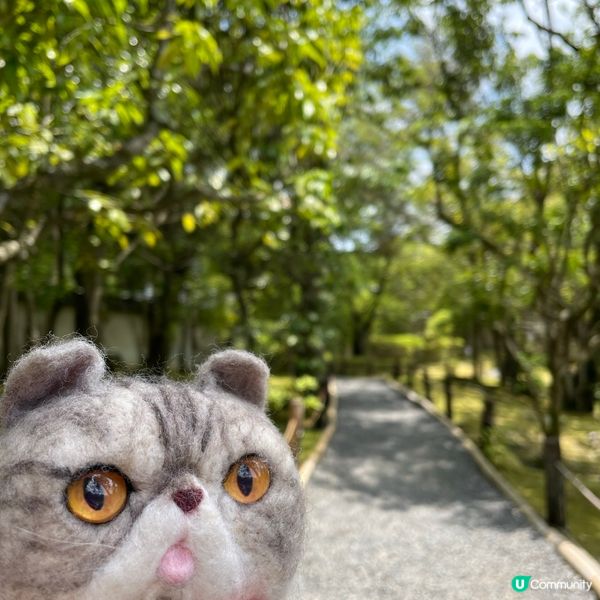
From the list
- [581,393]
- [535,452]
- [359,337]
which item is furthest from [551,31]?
[359,337]

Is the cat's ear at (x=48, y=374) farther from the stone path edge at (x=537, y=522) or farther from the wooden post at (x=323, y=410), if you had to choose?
the wooden post at (x=323, y=410)

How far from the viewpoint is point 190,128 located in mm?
7629

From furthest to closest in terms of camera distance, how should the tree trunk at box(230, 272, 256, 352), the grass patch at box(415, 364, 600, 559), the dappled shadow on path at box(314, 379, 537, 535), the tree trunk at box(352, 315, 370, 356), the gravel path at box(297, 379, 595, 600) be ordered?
the tree trunk at box(352, 315, 370, 356) < the tree trunk at box(230, 272, 256, 352) < the grass patch at box(415, 364, 600, 559) < the dappled shadow on path at box(314, 379, 537, 535) < the gravel path at box(297, 379, 595, 600)

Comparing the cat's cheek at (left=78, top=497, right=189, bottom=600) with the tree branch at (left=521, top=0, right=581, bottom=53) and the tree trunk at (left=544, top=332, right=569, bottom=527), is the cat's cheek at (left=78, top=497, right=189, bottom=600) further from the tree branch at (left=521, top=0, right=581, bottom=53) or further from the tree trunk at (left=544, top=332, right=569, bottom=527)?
the tree branch at (left=521, top=0, right=581, bottom=53)

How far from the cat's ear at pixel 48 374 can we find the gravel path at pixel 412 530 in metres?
0.95

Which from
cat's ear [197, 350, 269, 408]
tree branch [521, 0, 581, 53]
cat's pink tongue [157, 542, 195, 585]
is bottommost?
cat's pink tongue [157, 542, 195, 585]

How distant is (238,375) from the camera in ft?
6.85

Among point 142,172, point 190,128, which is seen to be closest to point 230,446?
point 142,172

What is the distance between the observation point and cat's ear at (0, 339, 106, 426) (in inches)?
66.6

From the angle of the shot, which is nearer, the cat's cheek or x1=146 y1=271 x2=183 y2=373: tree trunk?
the cat's cheek

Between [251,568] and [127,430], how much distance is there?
572 mm

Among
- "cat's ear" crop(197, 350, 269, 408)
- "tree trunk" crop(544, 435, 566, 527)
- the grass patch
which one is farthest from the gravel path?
the grass patch

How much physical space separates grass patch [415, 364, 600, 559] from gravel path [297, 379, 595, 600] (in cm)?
61

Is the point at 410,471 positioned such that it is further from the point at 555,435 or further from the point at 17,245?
the point at 17,245
